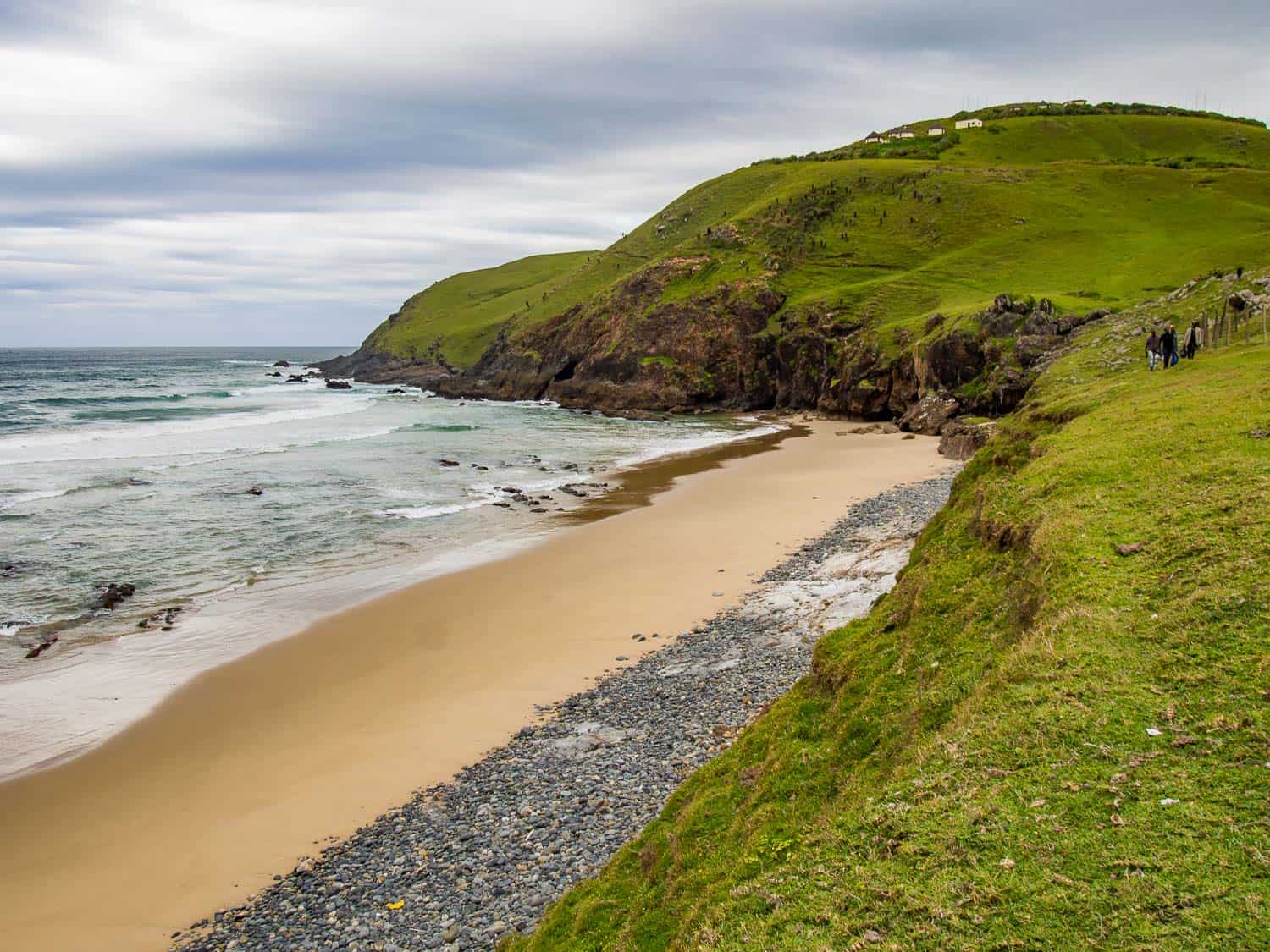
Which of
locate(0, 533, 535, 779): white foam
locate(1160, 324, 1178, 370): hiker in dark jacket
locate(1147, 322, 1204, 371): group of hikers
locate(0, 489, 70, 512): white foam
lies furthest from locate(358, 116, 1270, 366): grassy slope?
locate(0, 489, 70, 512): white foam

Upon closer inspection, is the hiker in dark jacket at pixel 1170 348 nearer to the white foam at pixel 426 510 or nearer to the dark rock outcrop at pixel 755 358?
the dark rock outcrop at pixel 755 358

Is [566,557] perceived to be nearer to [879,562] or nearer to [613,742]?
[879,562]

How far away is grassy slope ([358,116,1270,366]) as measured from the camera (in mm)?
79125

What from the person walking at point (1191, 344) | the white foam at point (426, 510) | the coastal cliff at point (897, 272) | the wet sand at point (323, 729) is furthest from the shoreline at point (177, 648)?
the coastal cliff at point (897, 272)

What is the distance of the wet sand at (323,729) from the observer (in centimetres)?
1175

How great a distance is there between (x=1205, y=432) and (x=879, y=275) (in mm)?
85316

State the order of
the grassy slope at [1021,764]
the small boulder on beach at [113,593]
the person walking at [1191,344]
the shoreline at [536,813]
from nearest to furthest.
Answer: the grassy slope at [1021,764], the shoreline at [536,813], the small boulder on beach at [113,593], the person walking at [1191,344]

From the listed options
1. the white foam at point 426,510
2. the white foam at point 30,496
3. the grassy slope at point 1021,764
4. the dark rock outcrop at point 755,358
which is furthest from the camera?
the dark rock outcrop at point 755,358

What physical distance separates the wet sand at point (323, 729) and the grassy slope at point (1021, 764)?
6805 mm

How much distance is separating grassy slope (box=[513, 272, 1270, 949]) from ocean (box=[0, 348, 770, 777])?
1490 centimetres

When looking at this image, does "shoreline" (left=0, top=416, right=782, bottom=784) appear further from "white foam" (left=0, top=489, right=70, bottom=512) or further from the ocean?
"white foam" (left=0, top=489, right=70, bottom=512)

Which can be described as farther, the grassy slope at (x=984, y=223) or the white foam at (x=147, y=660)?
the grassy slope at (x=984, y=223)

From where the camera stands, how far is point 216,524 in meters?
34.4

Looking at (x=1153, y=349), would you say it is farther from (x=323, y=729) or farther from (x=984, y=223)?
(x=984, y=223)
